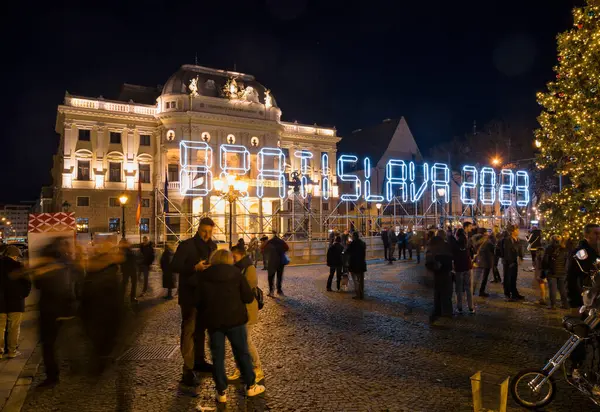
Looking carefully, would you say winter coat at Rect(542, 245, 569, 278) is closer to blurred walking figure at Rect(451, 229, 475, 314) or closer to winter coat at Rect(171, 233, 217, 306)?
blurred walking figure at Rect(451, 229, 475, 314)

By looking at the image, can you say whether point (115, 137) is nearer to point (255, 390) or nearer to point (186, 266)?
point (186, 266)

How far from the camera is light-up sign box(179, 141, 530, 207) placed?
31.7 metres

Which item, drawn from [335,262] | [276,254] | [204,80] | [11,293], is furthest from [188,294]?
[204,80]

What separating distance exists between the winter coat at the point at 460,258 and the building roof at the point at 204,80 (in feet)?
125

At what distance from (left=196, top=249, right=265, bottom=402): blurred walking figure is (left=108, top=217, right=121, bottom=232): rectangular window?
39.6 metres

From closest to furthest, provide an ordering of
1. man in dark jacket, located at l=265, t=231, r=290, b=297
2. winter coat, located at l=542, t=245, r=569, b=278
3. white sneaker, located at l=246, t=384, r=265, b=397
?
white sneaker, located at l=246, t=384, r=265, b=397 < winter coat, located at l=542, t=245, r=569, b=278 < man in dark jacket, located at l=265, t=231, r=290, b=297

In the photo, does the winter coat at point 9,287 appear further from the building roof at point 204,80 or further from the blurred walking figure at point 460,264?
the building roof at point 204,80

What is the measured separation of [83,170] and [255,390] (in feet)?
136

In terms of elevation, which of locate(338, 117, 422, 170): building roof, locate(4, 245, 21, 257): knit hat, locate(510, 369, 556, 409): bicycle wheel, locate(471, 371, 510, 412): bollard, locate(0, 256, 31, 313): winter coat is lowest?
locate(510, 369, 556, 409): bicycle wheel

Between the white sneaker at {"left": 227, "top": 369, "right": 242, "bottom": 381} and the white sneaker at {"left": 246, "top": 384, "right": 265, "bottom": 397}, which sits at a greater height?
the white sneaker at {"left": 246, "top": 384, "right": 265, "bottom": 397}

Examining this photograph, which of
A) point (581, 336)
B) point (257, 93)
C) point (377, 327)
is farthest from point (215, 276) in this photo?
point (257, 93)

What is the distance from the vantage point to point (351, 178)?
4547 centimetres

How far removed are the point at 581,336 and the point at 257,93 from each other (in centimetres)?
4537

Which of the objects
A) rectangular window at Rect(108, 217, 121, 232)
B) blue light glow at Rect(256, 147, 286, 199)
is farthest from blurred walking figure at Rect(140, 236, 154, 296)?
rectangular window at Rect(108, 217, 121, 232)
